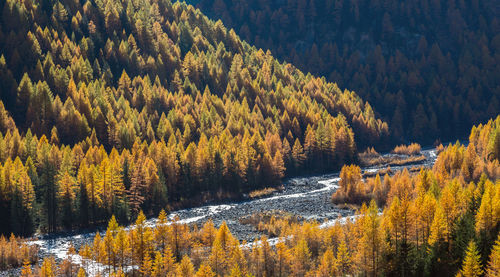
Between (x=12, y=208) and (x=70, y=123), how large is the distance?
5036 cm

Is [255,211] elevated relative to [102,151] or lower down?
lower down

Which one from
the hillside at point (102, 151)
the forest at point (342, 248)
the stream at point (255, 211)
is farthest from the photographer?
the hillside at point (102, 151)

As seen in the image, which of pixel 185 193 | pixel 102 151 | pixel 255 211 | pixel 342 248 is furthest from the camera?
pixel 185 193

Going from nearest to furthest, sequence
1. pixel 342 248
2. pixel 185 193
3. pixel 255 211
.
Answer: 1. pixel 342 248
2. pixel 255 211
3. pixel 185 193

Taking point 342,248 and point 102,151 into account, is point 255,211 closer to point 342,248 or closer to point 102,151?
point 102,151

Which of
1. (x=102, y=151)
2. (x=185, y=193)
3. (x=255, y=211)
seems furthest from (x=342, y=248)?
(x=102, y=151)

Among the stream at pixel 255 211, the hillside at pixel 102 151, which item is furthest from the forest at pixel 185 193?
the stream at pixel 255 211

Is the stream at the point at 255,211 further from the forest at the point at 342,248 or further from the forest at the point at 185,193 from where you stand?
the forest at the point at 342,248

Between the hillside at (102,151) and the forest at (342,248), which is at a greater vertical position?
the hillside at (102,151)

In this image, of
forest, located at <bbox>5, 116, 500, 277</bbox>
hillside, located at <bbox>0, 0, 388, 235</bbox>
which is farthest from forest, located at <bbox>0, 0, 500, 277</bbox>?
hillside, located at <bbox>0, 0, 388, 235</bbox>

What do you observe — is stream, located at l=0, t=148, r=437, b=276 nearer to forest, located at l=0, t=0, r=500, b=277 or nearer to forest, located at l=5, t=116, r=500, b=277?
forest, located at l=0, t=0, r=500, b=277

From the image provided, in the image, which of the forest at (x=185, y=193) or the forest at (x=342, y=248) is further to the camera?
the forest at (x=185, y=193)

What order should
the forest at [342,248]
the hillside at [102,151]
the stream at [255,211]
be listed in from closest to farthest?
the forest at [342,248] → the stream at [255,211] → the hillside at [102,151]

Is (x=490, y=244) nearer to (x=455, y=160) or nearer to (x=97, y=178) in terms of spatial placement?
(x=455, y=160)
